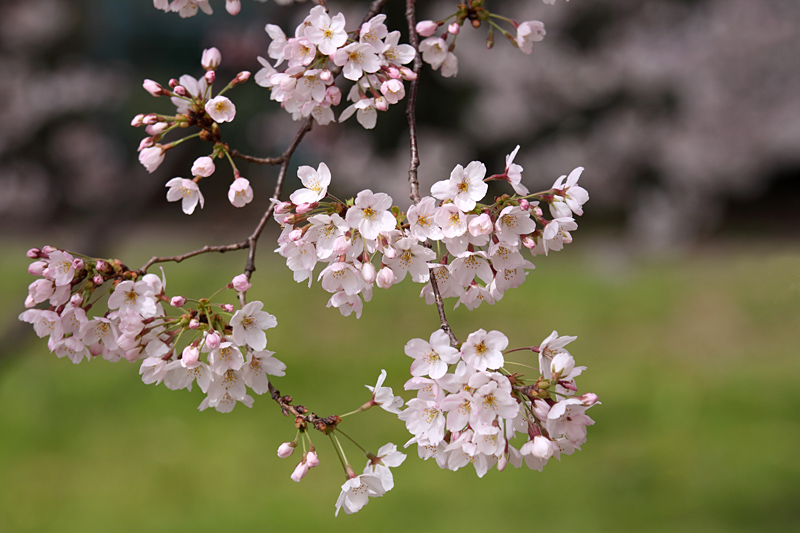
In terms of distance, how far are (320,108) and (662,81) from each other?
Result: 20.7 ft

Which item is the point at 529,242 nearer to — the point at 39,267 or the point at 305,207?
the point at 305,207

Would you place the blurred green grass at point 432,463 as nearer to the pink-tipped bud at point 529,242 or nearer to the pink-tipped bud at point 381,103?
the pink-tipped bud at point 381,103

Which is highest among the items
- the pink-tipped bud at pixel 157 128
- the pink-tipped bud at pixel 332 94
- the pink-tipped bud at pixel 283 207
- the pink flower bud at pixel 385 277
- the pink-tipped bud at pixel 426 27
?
the pink-tipped bud at pixel 426 27

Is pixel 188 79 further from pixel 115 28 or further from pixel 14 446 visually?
pixel 115 28

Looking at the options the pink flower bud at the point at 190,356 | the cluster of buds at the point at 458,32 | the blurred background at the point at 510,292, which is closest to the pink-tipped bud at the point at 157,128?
the pink flower bud at the point at 190,356

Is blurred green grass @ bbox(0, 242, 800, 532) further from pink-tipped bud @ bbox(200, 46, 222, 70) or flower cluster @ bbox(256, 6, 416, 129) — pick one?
flower cluster @ bbox(256, 6, 416, 129)

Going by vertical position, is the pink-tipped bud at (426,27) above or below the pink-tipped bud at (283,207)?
above

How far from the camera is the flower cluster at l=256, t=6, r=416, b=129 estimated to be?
1217 millimetres

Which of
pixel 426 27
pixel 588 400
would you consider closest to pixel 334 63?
pixel 426 27

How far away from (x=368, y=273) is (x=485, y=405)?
238mm

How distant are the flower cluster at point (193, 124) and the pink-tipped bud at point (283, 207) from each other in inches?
5.9

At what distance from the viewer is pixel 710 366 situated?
5281 millimetres

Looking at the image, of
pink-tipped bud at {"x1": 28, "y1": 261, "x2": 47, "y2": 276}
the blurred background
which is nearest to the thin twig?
pink-tipped bud at {"x1": 28, "y1": 261, "x2": 47, "y2": 276}

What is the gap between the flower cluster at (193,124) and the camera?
4.03 ft
